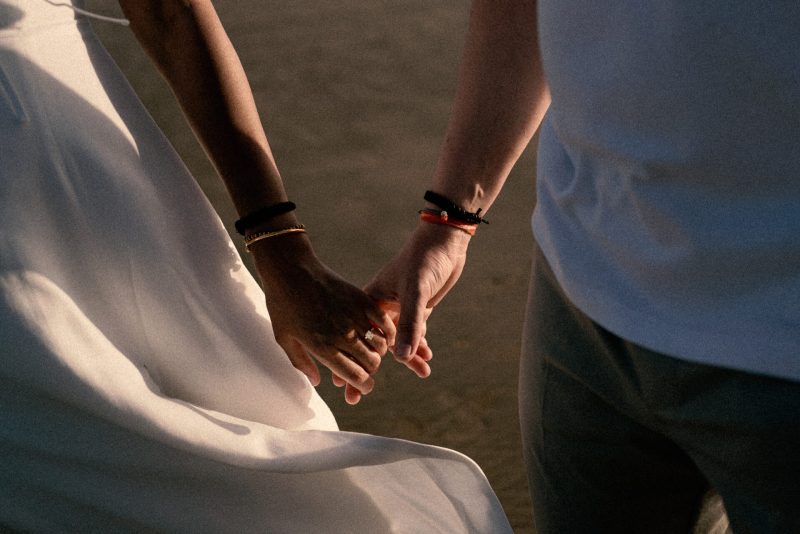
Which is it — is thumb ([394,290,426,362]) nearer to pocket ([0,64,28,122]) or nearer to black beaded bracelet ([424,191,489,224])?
black beaded bracelet ([424,191,489,224])

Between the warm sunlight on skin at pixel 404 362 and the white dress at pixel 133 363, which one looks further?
the warm sunlight on skin at pixel 404 362

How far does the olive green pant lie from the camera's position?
0.68m

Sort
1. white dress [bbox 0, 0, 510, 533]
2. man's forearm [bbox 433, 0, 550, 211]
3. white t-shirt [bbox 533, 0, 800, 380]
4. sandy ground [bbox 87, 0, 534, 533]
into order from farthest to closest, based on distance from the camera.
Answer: sandy ground [bbox 87, 0, 534, 533]
man's forearm [bbox 433, 0, 550, 211]
white dress [bbox 0, 0, 510, 533]
white t-shirt [bbox 533, 0, 800, 380]

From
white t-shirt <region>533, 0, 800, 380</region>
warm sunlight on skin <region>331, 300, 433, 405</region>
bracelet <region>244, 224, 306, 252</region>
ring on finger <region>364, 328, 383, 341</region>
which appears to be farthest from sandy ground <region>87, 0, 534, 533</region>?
white t-shirt <region>533, 0, 800, 380</region>

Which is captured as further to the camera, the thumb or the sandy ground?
the sandy ground

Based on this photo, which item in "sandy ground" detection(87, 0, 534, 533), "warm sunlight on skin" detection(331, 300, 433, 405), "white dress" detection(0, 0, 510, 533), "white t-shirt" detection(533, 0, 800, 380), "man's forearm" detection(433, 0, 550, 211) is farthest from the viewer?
"sandy ground" detection(87, 0, 534, 533)

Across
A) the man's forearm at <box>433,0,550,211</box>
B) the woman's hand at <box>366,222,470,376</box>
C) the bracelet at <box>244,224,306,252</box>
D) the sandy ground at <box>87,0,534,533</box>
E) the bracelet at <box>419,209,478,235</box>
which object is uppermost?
A: the man's forearm at <box>433,0,550,211</box>

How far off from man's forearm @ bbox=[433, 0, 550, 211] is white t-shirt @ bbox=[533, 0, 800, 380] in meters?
0.28

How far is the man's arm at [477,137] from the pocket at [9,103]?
1.55 ft

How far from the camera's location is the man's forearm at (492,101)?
108cm

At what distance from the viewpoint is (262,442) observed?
38.7 inches

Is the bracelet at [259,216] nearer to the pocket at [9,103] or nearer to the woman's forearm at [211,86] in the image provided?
the woman's forearm at [211,86]

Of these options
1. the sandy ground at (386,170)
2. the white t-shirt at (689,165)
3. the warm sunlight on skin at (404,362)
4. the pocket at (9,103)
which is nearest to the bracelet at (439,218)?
the warm sunlight on skin at (404,362)

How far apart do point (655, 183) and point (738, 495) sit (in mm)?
250
